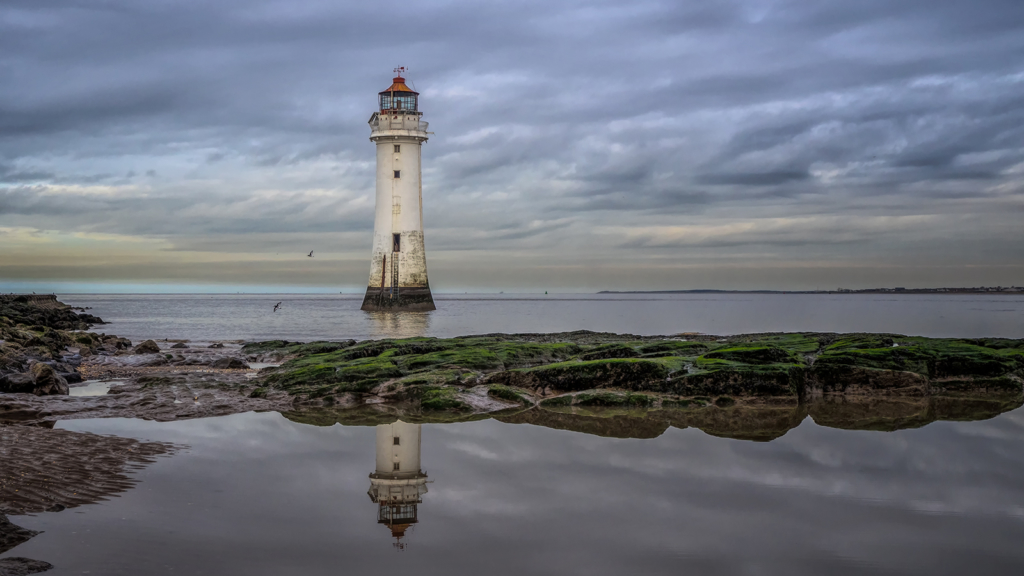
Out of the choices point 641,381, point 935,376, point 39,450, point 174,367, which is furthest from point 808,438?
point 174,367

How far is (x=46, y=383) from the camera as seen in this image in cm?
1357

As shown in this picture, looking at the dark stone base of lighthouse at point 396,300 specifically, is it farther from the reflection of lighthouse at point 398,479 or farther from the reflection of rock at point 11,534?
the reflection of rock at point 11,534

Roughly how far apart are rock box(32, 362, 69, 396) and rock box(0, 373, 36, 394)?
0.25 ft

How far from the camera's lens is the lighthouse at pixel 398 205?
46.4 m

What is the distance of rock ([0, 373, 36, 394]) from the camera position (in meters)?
13.3

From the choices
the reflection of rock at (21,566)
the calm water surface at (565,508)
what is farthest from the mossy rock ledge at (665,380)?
the reflection of rock at (21,566)

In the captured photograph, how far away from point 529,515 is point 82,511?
11.9ft

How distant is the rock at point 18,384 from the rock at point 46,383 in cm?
8

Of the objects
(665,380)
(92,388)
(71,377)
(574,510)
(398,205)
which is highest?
(398,205)

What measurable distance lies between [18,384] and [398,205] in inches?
1325

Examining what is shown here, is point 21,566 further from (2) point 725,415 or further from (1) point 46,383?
(1) point 46,383

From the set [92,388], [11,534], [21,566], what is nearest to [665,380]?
[11,534]

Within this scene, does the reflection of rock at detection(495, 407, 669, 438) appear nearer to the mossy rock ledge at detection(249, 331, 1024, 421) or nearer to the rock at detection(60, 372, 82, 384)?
the mossy rock ledge at detection(249, 331, 1024, 421)

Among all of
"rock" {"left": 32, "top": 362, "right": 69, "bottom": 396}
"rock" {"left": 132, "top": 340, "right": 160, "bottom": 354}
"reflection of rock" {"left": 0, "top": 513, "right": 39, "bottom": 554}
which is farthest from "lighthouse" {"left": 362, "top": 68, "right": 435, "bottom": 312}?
"reflection of rock" {"left": 0, "top": 513, "right": 39, "bottom": 554}
